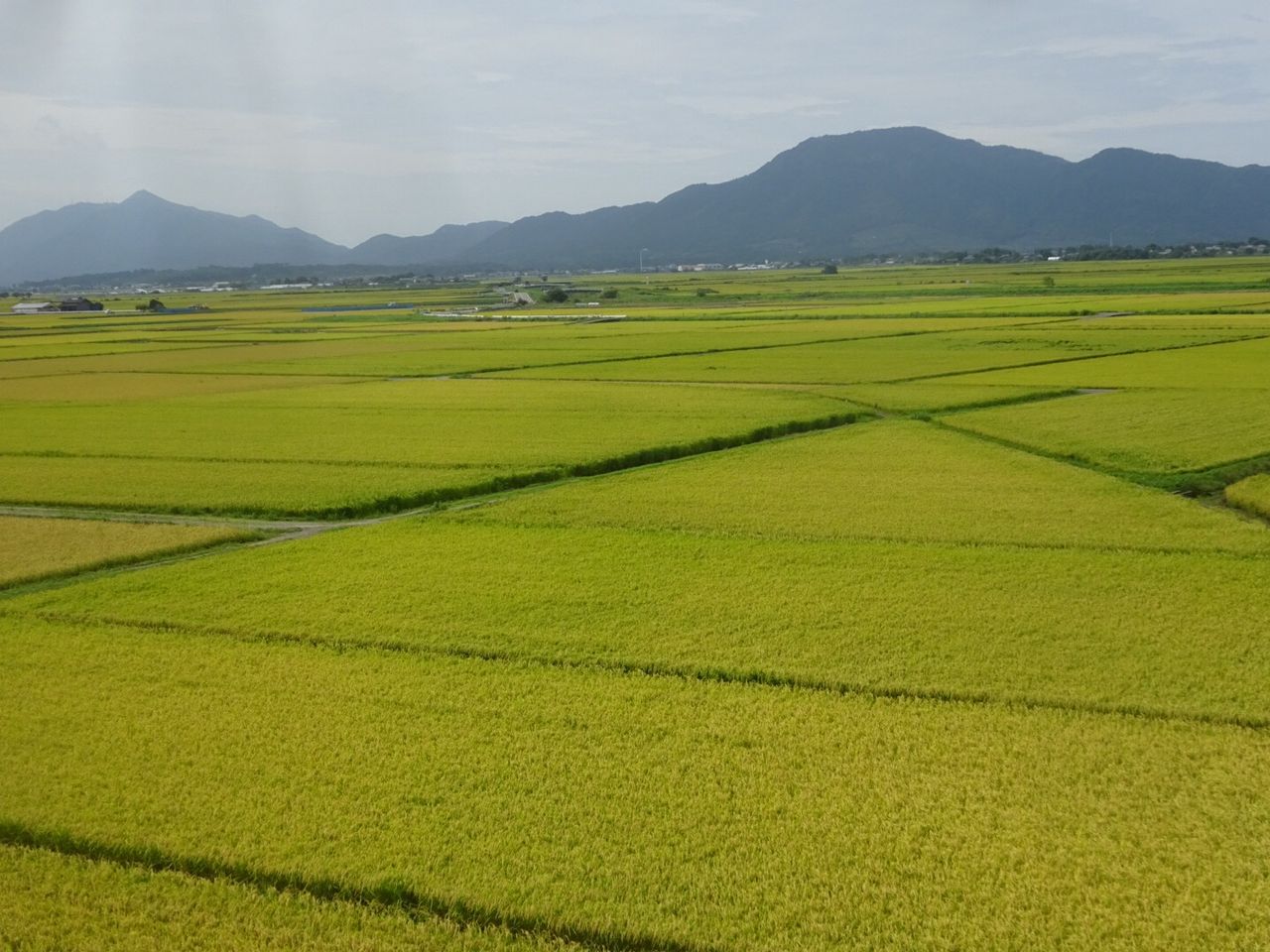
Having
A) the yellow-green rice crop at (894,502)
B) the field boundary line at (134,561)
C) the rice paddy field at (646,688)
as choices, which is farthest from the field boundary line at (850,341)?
the field boundary line at (134,561)

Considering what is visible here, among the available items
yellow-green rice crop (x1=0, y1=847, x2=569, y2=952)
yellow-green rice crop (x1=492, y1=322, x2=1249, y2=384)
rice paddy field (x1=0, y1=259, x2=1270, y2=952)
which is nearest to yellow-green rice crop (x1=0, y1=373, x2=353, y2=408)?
yellow-green rice crop (x1=492, y1=322, x2=1249, y2=384)

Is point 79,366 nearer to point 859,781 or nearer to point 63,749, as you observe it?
point 63,749

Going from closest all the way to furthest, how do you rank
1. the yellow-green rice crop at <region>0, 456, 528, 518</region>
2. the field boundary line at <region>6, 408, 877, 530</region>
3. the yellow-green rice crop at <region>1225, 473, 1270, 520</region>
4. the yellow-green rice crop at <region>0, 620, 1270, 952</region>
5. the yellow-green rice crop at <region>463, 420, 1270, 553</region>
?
1. the yellow-green rice crop at <region>0, 620, 1270, 952</region>
2. the yellow-green rice crop at <region>463, 420, 1270, 553</region>
3. the yellow-green rice crop at <region>1225, 473, 1270, 520</region>
4. the field boundary line at <region>6, 408, 877, 530</region>
5. the yellow-green rice crop at <region>0, 456, 528, 518</region>

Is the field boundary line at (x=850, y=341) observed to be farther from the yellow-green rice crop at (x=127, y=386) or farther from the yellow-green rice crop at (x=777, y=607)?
the yellow-green rice crop at (x=777, y=607)

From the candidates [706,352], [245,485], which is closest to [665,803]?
[245,485]

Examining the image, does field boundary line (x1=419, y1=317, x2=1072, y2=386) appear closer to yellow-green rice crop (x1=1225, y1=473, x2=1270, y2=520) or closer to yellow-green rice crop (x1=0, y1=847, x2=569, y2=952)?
yellow-green rice crop (x1=1225, y1=473, x2=1270, y2=520)

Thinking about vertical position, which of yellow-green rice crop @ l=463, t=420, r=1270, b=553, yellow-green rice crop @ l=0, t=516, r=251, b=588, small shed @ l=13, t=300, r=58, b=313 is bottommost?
yellow-green rice crop @ l=463, t=420, r=1270, b=553
